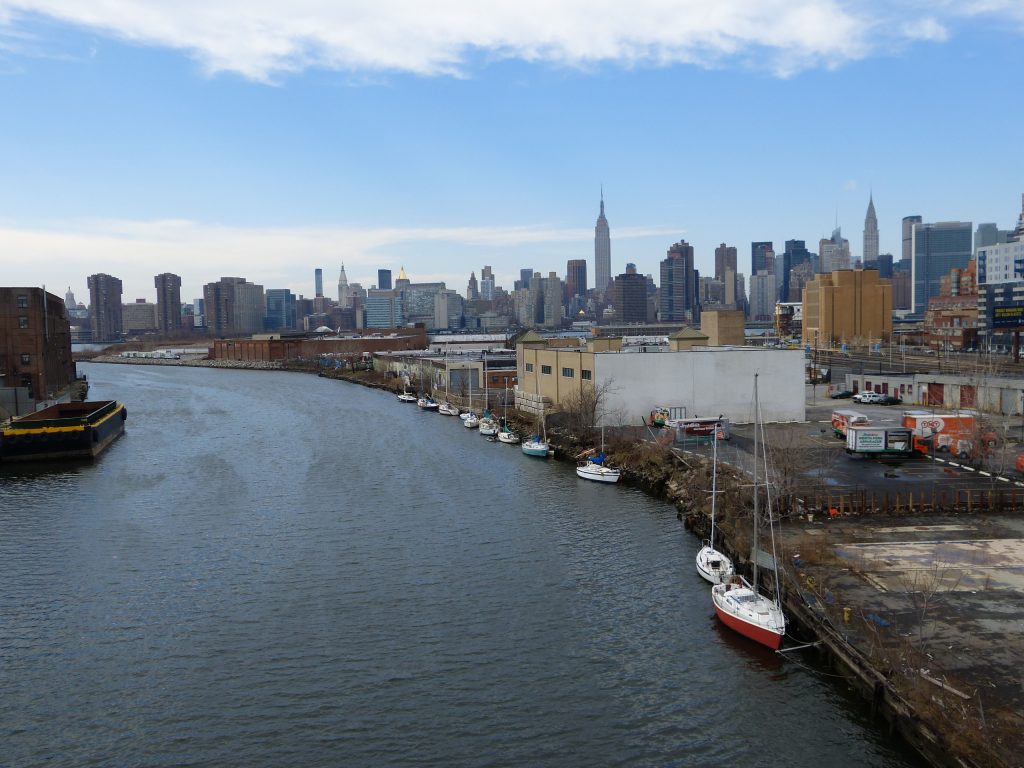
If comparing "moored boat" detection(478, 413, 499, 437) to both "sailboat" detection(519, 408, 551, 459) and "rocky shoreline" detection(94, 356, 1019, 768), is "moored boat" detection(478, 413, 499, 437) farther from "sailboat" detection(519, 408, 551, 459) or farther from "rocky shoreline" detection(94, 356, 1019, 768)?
"rocky shoreline" detection(94, 356, 1019, 768)

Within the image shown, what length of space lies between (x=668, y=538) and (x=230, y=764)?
13389mm

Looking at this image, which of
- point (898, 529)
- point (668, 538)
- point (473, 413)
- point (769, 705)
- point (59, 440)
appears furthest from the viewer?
point (473, 413)

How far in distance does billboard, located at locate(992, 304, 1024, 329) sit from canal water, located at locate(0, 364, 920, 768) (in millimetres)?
38595

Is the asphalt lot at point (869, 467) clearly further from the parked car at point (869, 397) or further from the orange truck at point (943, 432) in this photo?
the parked car at point (869, 397)

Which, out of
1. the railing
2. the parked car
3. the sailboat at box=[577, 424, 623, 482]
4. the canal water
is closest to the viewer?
the canal water

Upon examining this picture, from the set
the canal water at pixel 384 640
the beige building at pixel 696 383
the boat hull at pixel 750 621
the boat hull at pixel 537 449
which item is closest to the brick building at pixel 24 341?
the canal water at pixel 384 640

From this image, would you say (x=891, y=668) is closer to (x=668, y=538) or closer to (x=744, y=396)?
(x=668, y=538)

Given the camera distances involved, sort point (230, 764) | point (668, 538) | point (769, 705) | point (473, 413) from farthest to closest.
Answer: point (473, 413) → point (668, 538) → point (769, 705) → point (230, 764)

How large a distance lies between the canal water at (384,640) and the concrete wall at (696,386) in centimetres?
904

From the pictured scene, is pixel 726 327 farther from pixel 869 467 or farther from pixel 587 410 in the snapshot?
pixel 869 467

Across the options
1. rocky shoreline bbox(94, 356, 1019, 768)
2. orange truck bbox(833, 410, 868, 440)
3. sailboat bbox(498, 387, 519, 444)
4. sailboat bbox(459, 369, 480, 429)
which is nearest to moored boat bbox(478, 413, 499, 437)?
sailboat bbox(498, 387, 519, 444)

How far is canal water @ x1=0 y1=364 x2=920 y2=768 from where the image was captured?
12.8m

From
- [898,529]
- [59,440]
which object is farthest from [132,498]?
[898,529]

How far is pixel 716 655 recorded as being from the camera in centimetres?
1550
